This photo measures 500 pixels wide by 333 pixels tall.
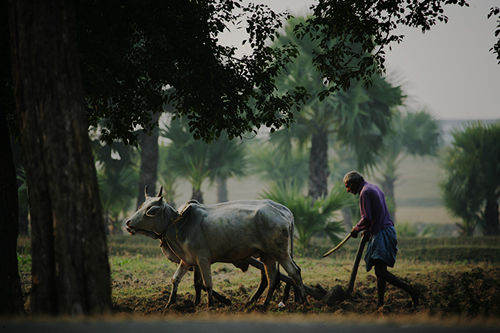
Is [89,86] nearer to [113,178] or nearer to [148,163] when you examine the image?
[148,163]

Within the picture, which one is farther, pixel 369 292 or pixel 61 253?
pixel 369 292

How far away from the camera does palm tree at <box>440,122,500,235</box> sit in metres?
30.9

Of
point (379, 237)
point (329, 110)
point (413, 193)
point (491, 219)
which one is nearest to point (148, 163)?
point (329, 110)

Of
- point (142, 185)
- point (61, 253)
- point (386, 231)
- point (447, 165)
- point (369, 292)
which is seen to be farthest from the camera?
point (447, 165)

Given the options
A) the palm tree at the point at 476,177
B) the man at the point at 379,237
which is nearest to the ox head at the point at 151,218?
the man at the point at 379,237

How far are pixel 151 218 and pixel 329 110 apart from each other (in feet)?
68.3

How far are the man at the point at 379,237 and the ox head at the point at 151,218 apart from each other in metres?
2.77

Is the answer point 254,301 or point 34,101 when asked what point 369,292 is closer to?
point 254,301

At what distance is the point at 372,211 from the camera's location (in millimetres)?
8555

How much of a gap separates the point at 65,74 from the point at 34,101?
417mm

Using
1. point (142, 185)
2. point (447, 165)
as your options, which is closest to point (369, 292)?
point (142, 185)

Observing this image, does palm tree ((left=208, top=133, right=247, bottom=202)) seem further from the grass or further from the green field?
the green field

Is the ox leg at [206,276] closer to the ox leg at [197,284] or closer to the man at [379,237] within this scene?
the ox leg at [197,284]

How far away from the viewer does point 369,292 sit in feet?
36.1
